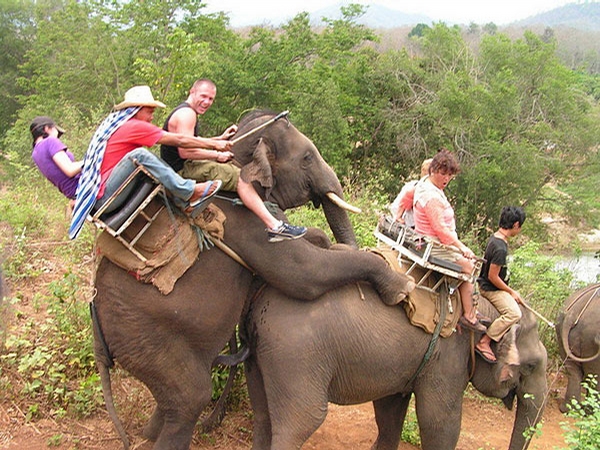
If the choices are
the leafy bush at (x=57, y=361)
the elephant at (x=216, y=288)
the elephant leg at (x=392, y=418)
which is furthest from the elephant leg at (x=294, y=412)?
the leafy bush at (x=57, y=361)

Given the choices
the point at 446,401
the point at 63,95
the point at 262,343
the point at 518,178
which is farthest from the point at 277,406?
the point at 63,95

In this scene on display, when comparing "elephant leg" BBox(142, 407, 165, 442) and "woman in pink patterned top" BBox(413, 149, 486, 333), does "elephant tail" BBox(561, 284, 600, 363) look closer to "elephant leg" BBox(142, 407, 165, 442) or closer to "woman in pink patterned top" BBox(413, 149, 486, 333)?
"woman in pink patterned top" BBox(413, 149, 486, 333)

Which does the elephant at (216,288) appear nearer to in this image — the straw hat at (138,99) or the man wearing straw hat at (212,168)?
the man wearing straw hat at (212,168)

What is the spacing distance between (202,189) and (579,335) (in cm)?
552

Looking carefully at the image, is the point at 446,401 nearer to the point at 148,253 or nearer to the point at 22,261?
the point at 148,253

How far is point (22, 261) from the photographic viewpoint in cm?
714

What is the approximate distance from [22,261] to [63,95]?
18733 mm

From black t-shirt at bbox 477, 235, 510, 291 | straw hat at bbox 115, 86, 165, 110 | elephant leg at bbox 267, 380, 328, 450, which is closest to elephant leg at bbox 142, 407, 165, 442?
elephant leg at bbox 267, 380, 328, 450

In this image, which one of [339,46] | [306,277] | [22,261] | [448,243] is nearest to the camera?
[306,277]

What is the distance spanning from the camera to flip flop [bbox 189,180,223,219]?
11.8 feet

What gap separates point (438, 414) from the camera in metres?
4.52

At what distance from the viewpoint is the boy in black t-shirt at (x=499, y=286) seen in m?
4.61

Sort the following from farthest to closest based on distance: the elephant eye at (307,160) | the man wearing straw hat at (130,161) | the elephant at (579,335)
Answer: the elephant at (579,335)
the elephant eye at (307,160)
the man wearing straw hat at (130,161)

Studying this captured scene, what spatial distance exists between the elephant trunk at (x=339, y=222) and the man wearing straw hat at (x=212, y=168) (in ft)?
2.05
